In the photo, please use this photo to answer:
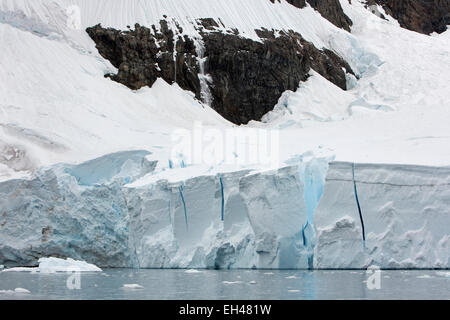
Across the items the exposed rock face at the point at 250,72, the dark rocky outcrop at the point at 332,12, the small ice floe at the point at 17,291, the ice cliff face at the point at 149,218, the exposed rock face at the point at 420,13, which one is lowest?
the small ice floe at the point at 17,291

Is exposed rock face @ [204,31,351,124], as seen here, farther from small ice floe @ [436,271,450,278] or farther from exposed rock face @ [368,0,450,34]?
small ice floe @ [436,271,450,278]

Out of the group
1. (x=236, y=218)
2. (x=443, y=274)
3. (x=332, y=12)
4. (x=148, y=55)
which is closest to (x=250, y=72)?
(x=148, y=55)

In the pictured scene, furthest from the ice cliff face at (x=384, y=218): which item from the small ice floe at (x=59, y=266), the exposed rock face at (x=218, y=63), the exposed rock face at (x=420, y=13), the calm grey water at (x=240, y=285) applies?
the exposed rock face at (x=420, y=13)

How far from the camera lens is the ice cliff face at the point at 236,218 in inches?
476

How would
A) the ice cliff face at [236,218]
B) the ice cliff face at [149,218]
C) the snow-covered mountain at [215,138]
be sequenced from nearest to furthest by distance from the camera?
the ice cliff face at [236,218]
the snow-covered mountain at [215,138]
the ice cliff face at [149,218]

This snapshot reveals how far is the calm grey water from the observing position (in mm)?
8398

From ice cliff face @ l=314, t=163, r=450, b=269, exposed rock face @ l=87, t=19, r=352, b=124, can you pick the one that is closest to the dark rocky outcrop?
exposed rock face @ l=87, t=19, r=352, b=124

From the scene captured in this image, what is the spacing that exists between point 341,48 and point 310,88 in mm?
5227

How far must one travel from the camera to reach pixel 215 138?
17.2 meters

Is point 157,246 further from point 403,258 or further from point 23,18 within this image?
point 23,18

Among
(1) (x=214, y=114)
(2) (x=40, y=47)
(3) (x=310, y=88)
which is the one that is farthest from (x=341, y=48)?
(2) (x=40, y=47)

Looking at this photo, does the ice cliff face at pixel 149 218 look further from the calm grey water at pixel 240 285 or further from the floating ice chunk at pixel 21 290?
the floating ice chunk at pixel 21 290

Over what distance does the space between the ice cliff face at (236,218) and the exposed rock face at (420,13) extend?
28279 mm

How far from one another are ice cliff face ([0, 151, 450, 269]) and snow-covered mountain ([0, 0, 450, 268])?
3 cm
